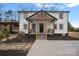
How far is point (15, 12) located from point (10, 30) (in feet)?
1.28

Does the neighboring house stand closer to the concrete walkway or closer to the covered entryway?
the covered entryway

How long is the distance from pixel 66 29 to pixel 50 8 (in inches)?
21.6

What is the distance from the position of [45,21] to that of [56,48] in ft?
1.98

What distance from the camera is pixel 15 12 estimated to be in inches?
1006

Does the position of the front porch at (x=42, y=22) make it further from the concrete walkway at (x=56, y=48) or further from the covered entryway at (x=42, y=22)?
the concrete walkway at (x=56, y=48)

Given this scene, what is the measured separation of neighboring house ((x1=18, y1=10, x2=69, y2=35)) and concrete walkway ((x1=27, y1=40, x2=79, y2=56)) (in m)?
0.23

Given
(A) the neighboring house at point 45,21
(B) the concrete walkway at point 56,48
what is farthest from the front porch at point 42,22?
(B) the concrete walkway at point 56,48

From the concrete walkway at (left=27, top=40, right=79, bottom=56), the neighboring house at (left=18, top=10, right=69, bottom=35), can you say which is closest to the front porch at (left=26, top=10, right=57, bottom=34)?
the neighboring house at (left=18, top=10, right=69, bottom=35)

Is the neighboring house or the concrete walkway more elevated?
the neighboring house

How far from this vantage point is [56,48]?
83.6ft

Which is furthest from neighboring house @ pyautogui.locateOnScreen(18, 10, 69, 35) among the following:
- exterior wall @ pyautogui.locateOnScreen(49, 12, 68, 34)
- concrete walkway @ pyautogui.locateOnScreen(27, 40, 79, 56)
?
concrete walkway @ pyautogui.locateOnScreen(27, 40, 79, 56)

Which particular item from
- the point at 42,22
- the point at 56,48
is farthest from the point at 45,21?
the point at 56,48

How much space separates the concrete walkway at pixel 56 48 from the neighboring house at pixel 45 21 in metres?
0.23

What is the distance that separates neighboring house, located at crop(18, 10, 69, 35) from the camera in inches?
1003
